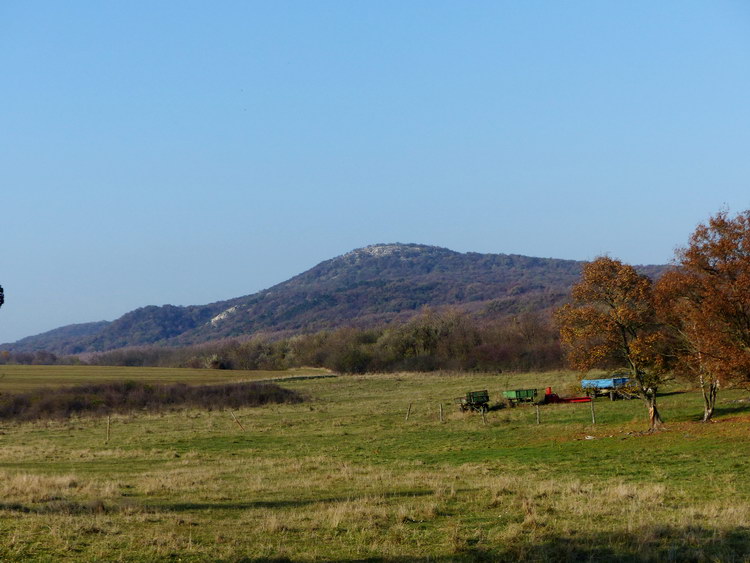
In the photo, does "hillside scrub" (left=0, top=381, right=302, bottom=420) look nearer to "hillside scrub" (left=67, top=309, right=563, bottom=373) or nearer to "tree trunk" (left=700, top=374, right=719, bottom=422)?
"hillside scrub" (left=67, top=309, right=563, bottom=373)

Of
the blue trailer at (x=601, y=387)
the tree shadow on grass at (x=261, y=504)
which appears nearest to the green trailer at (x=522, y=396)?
the blue trailer at (x=601, y=387)

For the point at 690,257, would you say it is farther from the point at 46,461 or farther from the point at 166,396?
the point at 166,396

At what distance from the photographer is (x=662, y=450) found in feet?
93.2

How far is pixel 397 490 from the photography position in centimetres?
1991

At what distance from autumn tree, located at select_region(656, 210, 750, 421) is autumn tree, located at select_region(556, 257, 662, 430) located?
125cm

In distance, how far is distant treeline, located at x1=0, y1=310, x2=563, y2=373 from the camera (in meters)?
104

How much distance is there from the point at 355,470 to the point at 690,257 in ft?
54.2

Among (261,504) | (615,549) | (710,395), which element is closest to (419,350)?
(710,395)

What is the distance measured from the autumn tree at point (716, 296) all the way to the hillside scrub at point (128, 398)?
44.1 meters

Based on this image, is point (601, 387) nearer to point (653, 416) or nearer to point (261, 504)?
point (653, 416)

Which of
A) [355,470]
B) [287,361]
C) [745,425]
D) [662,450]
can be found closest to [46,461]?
[355,470]

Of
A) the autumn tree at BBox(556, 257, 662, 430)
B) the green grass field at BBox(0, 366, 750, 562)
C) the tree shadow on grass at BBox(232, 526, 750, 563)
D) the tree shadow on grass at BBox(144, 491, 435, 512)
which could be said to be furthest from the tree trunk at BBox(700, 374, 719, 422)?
the tree shadow on grass at BBox(232, 526, 750, 563)

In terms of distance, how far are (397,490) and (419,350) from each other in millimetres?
104120

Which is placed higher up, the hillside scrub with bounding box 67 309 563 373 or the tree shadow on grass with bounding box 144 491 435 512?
the hillside scrub with bounding box 67 309 563 373
